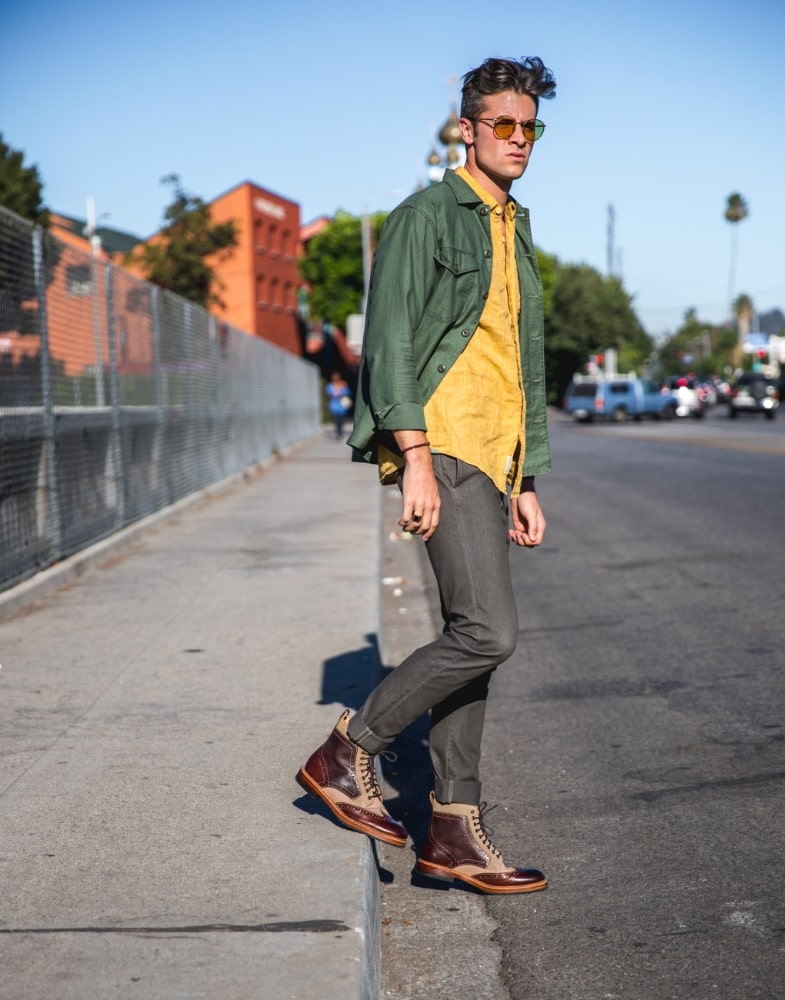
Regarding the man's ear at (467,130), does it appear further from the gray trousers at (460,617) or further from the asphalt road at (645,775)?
the asphalt road at (645,775)

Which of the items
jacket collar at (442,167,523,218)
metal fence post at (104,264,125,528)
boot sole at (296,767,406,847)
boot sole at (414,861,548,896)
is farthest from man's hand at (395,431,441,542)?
metal fence post at (104,264,125,528)

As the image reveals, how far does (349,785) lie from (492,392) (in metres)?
1.08

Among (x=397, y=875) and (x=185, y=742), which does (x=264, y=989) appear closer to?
(x=397, y=875)

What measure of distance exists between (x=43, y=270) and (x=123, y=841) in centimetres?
558

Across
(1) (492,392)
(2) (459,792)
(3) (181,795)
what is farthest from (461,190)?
(3) (181,795)

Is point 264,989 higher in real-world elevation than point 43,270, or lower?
lower

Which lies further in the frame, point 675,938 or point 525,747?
point 525,747

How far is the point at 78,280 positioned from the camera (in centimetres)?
941

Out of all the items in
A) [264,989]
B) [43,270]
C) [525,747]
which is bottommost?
[525,747]

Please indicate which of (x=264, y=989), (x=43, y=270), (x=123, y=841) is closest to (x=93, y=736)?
(x=123, y=841)

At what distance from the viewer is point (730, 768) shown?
4539 mm

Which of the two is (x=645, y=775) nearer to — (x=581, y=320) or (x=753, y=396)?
(x=753, y=396)

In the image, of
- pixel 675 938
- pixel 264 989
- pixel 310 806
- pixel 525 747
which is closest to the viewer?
pixel 264 989

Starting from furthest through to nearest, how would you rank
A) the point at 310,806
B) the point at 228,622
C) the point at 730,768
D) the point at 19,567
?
the point at 19,567
the point at 228,622
the point at 730,768
the point at 310,806
